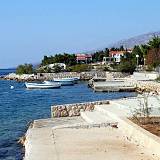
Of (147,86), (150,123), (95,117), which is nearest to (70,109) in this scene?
(95,117)

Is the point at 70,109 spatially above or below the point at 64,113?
above

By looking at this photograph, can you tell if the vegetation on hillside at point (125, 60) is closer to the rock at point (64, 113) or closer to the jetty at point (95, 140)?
the rock at point (64, 113)

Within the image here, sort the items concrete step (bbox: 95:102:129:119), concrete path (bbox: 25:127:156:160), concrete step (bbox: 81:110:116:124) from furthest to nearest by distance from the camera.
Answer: concrete step (bbox: 95:102:129:119) < concrete step (bbox: 81:110:116:124) < concrete path (bbox: 25:127:156:160)

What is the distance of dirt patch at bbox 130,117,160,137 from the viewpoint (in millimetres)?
17922

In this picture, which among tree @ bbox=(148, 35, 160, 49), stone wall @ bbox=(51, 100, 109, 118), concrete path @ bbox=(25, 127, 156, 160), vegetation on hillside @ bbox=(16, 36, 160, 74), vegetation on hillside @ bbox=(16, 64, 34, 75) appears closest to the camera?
concrete path @ bbox=(25, 127, 156, 160)

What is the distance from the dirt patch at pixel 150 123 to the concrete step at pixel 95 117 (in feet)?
7.17

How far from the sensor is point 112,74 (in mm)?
105625

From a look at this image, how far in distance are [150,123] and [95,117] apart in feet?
18.9

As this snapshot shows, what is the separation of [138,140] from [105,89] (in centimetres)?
5423

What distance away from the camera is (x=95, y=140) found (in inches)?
749

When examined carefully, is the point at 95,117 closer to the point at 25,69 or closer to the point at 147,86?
the point at 147,86

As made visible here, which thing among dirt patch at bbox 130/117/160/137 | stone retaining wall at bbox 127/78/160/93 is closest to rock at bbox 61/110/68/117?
dirt patch at bbox 130/117/160/137

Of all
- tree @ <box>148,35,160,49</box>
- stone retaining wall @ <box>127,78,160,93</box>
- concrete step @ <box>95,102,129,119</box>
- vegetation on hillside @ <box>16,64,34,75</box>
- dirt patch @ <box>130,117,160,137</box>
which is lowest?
stone retaining wall @ <box>127,78,160,93</box>

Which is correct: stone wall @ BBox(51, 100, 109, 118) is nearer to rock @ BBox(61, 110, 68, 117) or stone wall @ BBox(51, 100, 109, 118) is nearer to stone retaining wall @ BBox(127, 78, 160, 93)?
rock @ BBox(61, 110, 68, 117)
